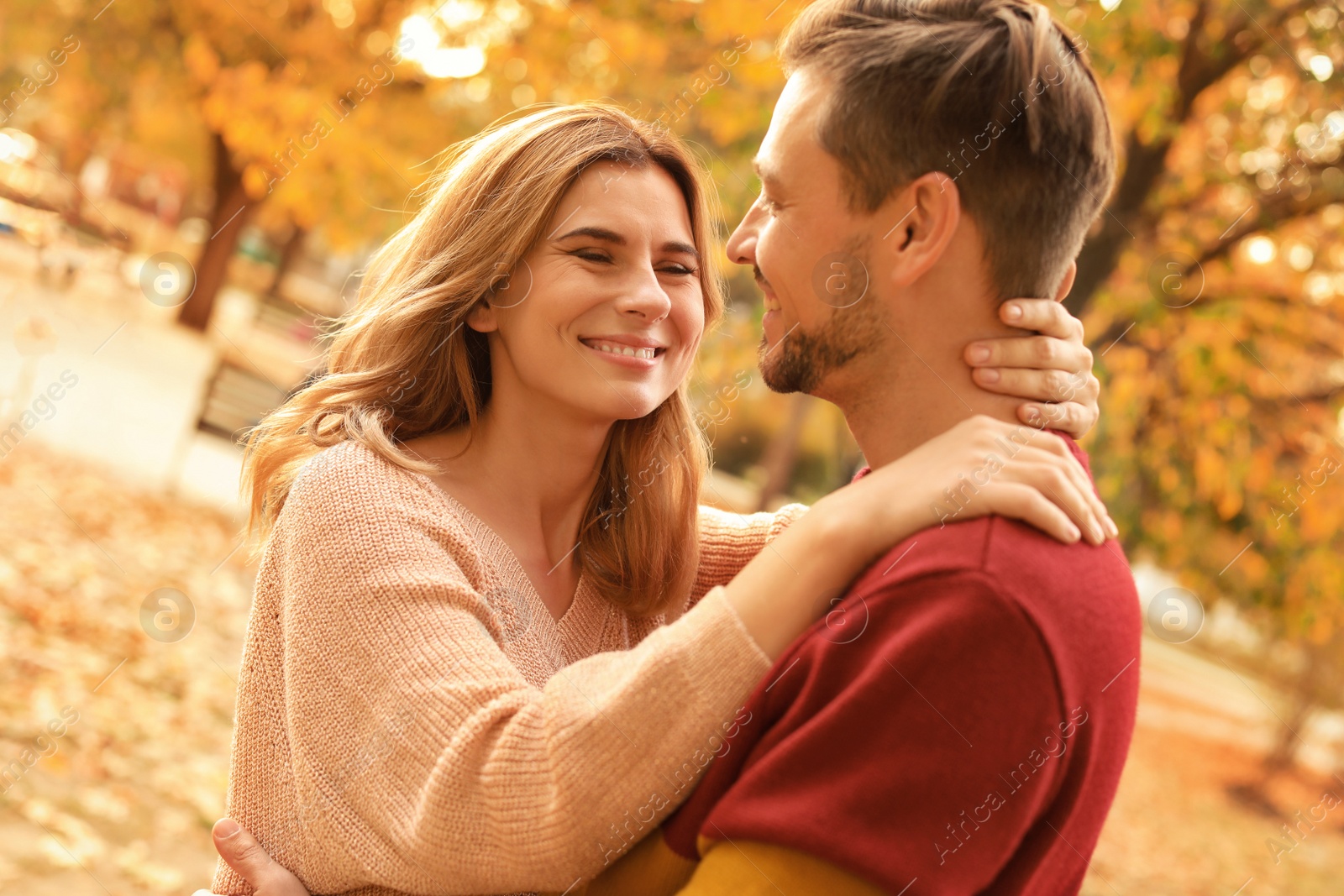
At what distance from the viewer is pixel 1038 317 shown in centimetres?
184

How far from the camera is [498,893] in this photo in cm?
186

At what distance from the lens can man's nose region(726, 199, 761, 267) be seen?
6.88 ft

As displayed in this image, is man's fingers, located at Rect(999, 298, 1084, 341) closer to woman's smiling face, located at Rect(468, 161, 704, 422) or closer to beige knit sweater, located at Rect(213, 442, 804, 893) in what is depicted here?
beige knit sweater, located at Rect(213, 442, 804, 893)

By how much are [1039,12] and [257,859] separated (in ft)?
6.59

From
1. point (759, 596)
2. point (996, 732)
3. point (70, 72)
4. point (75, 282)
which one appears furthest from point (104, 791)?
point (75, 282)

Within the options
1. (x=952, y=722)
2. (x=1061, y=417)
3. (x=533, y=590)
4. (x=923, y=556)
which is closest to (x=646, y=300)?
(x=533, y=590)

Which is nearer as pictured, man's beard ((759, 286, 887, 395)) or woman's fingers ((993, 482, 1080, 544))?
woman's fingers ((993, 482, 1080, 544))

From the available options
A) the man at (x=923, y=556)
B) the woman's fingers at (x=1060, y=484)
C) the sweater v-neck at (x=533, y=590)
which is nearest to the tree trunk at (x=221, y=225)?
the sweater v-neck at (x=533, y=590)

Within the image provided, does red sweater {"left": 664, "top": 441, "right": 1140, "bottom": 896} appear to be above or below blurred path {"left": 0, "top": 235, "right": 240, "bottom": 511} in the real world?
above

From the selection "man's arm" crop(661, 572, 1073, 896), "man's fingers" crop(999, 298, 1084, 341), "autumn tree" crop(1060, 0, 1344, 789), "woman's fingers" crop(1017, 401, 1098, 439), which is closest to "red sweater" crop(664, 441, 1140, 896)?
"man's arm" crop(661, 572, 1073, 896)

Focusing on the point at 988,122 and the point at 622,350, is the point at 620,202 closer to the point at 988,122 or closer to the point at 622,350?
the point at 622,350

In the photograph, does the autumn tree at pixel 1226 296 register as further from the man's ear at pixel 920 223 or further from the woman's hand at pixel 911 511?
the woman's hand at pixel 911 511

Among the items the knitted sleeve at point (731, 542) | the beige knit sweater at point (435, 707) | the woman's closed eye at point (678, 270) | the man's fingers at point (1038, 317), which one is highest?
the man's fingers at point (1038, 317)

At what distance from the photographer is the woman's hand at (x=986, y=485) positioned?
1.59 metres
